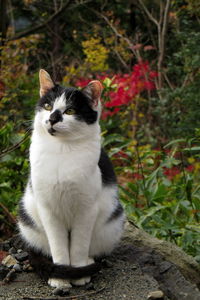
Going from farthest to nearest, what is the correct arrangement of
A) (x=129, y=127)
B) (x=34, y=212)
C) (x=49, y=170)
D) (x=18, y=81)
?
1. (x=129, y=127)
2. (x=18, y=81)
3. (x=34, y=212)
4. (x=49, y=170)

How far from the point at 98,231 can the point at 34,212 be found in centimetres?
40

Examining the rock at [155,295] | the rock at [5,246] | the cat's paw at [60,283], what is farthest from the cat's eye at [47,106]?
the rock at [5,246]

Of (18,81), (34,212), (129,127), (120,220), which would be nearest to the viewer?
(34,212)

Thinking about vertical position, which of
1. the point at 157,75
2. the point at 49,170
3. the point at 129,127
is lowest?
the point at 129,127

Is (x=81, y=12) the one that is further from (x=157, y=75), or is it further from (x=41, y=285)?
(x=41, y=285)

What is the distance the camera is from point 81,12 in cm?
976

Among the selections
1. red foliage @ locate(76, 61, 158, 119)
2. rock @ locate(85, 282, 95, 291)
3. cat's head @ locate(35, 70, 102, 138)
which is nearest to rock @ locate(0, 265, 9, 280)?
rock @ locate(85, 282, 95, 291)

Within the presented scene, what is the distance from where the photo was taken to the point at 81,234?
2.37 meters

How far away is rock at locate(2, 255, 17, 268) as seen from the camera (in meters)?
2.83

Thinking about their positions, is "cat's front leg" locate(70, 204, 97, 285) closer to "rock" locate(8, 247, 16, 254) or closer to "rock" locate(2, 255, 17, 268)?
"rock" locate(2, 255, 17, 268)

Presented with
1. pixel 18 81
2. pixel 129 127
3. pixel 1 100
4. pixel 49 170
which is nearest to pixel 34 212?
pixel 49 170

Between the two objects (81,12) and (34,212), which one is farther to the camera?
(81,12)

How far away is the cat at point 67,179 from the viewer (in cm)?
227

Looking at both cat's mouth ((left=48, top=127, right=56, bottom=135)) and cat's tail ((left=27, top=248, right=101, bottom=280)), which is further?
cat's tail ((left=27, top=248, right=101, bottom=280))
